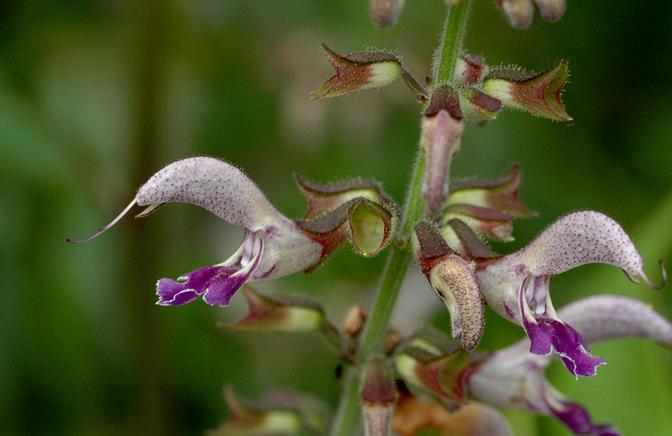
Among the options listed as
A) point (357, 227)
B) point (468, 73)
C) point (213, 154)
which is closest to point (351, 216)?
point (357, 227)

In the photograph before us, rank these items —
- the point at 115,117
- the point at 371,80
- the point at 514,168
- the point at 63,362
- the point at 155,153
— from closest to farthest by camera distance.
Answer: the point at 371,80 < the point at 514,168 < the point at 155,153 < the point at 63,362 < the point at 115,117

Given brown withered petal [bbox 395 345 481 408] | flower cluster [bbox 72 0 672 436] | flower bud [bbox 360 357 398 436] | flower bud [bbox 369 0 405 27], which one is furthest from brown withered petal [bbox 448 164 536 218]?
flower bud [bbox 369 0 405 27]

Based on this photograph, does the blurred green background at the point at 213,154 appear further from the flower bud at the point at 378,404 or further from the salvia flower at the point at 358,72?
the salvia flower at the point at 358,72

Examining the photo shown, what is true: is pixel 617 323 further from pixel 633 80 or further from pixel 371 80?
pixel 633 80

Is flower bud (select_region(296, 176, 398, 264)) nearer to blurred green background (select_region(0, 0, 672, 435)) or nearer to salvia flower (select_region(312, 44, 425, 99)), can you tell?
salvia flower (select_region(312, 44, 425, 99))

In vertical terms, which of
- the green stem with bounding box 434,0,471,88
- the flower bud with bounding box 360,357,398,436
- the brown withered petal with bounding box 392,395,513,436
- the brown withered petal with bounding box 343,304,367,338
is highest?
the green stem with bounding box 434,0,471,88

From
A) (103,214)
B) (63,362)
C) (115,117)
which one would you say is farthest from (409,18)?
(63,362)

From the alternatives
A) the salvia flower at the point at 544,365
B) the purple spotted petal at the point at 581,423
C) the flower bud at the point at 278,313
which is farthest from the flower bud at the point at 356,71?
the purple spotted petal at the point at 581,423
